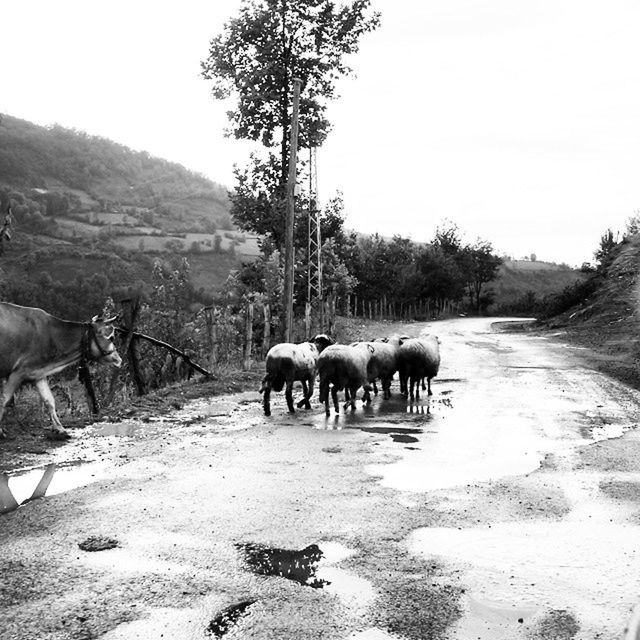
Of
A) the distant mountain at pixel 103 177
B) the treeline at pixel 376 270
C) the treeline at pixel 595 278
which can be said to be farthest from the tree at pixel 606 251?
the distant mountain at pixel 103 177

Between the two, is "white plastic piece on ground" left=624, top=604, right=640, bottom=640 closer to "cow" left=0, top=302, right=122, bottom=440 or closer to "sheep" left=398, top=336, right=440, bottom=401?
"cow" left=0, top=302, right=122, bottom=440

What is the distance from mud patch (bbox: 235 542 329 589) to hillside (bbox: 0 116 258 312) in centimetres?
3579

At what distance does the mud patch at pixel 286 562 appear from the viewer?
4.53 metres

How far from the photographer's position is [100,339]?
10.4 m

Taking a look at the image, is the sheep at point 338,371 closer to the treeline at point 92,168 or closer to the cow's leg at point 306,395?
the cow's leg at point 306,395

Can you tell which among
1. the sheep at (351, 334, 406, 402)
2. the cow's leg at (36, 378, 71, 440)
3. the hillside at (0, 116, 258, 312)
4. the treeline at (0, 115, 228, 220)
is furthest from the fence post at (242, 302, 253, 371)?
the treeline at (0, 115, 228, 220)

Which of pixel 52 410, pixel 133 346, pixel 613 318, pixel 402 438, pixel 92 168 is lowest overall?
pixel 402 438

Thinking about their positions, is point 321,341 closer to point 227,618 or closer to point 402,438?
point 402,438

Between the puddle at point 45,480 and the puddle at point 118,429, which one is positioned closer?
the puddle at point 45,480

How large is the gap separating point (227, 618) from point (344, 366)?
788 cm

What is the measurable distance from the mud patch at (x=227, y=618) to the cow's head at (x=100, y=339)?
7.09 metres

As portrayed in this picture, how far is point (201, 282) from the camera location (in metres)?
61.8

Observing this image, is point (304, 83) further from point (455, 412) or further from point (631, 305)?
point (455, 412)

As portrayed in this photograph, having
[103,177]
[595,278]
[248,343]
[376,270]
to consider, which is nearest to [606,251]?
[595,278]
